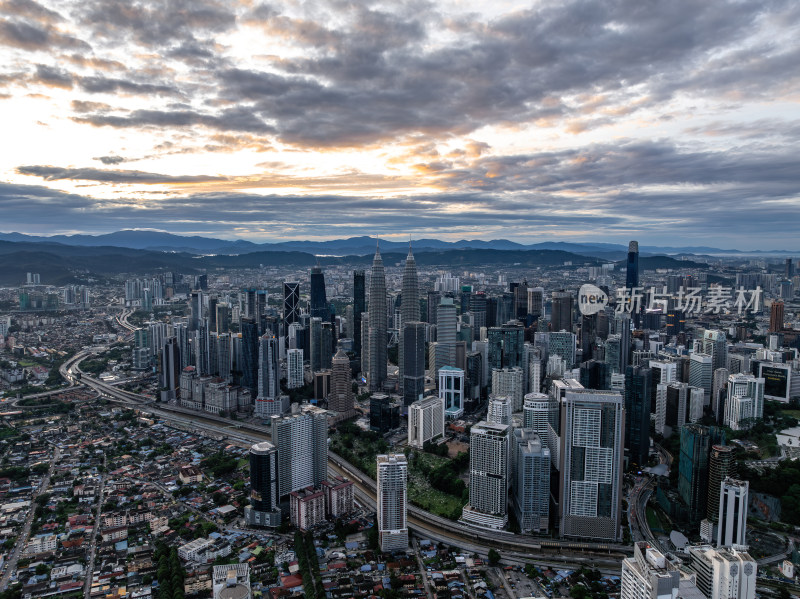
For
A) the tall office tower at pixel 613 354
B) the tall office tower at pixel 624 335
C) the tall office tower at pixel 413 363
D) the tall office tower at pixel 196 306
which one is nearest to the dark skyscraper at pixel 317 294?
the tall office tower at pixel 196 306

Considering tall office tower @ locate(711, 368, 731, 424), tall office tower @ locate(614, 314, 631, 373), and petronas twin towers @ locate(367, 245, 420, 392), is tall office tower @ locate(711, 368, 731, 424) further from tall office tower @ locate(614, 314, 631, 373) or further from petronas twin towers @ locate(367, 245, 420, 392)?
petronas twin towers @ locate(367, 245, 420, 392)

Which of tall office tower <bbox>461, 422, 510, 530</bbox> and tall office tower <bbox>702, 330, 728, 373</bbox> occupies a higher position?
tall office tower <bbox>702, 330, 728, 373</bbox>

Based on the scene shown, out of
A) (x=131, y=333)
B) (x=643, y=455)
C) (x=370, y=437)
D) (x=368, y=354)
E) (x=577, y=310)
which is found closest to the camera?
(x=643, y=455)

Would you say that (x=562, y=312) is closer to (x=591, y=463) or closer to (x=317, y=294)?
(x=317, y=294)

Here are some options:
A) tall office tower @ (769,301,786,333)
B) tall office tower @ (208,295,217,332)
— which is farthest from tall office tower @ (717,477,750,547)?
tall office tower @ (208,295,217,332)

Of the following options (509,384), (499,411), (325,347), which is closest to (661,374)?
(509,384)

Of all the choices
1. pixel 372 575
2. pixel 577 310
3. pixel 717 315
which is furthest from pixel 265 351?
pixel 717 315

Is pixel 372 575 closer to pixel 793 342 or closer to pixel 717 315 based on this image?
pixel 793 342
